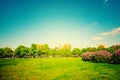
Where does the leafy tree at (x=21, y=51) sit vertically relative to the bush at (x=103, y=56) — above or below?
above

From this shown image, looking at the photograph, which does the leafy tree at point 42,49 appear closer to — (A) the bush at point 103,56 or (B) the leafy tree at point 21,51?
(B) the leafy tree at point 21,51

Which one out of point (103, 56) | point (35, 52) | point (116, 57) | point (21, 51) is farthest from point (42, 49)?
point (116, 57)

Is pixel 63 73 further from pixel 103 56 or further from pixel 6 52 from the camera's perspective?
pixel 6 52

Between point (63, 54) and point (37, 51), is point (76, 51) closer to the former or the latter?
point (63, 54)

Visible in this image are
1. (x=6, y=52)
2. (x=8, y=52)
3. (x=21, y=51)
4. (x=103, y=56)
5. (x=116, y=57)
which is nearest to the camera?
(x=116, y=57)

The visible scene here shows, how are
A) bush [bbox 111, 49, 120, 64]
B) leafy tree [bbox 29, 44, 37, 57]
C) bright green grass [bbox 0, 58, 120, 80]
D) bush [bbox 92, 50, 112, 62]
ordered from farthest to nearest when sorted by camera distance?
1. leafy tree [bbox 29, 44, 37, 57]
2. bush [bbox 92, 50, 112, 62]
3. bush [bbox 111, 49, 120, 64]
4. bright green grass [bbox 0, 58, 120, 80]

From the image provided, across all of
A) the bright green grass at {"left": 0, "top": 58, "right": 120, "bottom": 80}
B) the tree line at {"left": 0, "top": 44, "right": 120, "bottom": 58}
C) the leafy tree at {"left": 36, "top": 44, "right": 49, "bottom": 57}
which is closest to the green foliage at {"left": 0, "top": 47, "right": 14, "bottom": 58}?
the tree line at {"left": 0, "top": 44, "right": 120, "bottom": 58}

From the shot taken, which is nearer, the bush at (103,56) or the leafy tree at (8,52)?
the bush at (103,56)

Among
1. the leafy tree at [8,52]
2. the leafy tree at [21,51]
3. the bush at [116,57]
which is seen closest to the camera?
the bush at [116,57]

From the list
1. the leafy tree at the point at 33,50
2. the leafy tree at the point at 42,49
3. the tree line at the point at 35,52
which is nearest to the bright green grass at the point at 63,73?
the tree line at the point at 35,52

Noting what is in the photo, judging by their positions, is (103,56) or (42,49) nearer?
(103,56)

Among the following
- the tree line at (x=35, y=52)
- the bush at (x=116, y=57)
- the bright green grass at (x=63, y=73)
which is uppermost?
the tree line at (x=35, y=52)

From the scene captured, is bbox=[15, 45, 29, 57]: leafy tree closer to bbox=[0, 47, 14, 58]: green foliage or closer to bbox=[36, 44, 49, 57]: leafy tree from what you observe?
bbox=[36, 44, 49, 57]: leafy tree

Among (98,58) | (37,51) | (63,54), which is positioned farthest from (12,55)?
(98,58)
